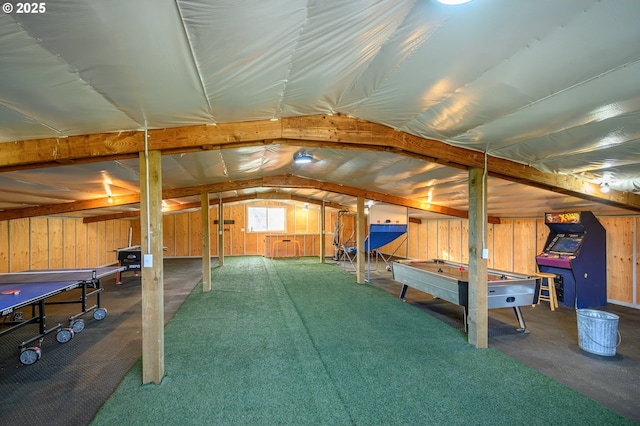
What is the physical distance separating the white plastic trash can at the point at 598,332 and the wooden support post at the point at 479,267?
1121 millimetres

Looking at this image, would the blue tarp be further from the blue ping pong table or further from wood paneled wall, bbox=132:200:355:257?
the blue ping pong table

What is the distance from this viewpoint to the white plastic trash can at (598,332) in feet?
11.2

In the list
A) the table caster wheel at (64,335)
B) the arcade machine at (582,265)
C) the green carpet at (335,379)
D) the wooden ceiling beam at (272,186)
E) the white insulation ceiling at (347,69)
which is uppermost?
the white insulation ceiling at (347,69)

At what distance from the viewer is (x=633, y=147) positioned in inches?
105

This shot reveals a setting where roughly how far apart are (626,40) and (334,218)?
1369 centimetres

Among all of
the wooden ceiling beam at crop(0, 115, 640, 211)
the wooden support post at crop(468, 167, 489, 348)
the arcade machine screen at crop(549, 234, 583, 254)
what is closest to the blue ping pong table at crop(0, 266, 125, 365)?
the wooden ceiling beam at crop(0, 115, 640, 211)

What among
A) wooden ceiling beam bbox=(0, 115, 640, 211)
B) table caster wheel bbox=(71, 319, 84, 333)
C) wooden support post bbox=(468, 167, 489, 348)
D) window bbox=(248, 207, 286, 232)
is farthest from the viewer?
window bbox=(248, 207, 286, 232)

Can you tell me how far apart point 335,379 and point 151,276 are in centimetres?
206

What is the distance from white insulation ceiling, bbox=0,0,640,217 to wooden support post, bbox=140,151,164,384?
1.70 feet

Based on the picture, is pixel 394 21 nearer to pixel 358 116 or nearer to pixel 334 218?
pixel 358 116

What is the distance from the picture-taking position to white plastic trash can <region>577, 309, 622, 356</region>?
3410mm

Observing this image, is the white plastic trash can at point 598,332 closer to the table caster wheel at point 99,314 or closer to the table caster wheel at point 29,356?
the table caster wheel at point 29,356

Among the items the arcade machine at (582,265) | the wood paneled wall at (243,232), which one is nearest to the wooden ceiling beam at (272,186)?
the arcade machine at (582,265)

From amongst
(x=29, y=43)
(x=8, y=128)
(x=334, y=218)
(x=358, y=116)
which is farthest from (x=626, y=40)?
(x=334, y=218)
